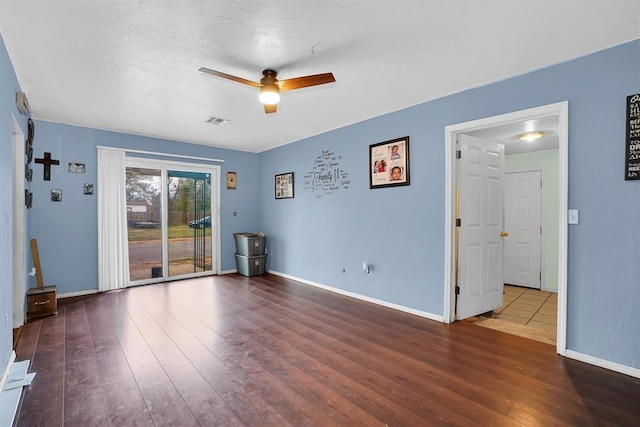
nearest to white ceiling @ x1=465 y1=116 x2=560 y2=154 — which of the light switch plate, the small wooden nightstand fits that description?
the light switch plate

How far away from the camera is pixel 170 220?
5.57 m

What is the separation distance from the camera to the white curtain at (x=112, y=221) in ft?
15.7

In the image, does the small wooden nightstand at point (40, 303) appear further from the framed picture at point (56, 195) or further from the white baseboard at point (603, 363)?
the white baseboard at point (603, 363)

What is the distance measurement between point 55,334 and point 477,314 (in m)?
4.63

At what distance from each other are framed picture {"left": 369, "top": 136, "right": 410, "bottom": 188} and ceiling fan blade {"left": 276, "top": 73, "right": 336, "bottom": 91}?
1699mm

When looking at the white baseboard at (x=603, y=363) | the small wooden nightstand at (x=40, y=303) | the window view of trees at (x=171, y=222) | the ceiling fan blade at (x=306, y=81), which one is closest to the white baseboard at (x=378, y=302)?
the white baseboard at (x=603, y=363)

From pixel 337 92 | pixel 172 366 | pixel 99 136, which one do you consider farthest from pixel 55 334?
pixel 337 92

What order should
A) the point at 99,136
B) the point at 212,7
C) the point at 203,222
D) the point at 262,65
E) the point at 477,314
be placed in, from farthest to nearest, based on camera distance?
the point at 203,222 → the point at 99,136 → the point at 477,314 → the point at 262,65 → the point at 212,7

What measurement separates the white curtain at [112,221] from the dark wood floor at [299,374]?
1.05 meters

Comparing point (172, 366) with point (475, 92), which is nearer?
point (172, 366)

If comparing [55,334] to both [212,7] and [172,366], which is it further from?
[212,7]

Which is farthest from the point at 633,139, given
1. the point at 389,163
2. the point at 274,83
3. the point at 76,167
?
the point at 76,167

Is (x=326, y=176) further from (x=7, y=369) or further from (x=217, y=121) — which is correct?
(x=7, y=369)

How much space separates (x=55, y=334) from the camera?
10.5 feet
